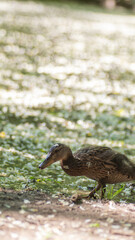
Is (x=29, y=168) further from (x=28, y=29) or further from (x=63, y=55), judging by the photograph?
(x=28, y=29)

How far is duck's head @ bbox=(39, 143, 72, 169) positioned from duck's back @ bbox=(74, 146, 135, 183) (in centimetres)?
20

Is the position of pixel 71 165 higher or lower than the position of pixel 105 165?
lower

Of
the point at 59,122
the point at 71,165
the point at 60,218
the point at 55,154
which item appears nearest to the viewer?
the point at 60,218

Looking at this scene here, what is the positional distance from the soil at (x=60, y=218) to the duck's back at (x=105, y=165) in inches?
12.7

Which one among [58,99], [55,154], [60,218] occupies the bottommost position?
[58,99]

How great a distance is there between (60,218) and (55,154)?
1.04 metres

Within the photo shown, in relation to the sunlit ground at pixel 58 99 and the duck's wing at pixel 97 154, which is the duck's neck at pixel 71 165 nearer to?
the duck's wing at pixel 97 154

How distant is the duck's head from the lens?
518cm

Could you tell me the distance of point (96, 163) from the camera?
525 centimetres

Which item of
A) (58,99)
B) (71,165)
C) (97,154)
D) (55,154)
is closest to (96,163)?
(97,154)

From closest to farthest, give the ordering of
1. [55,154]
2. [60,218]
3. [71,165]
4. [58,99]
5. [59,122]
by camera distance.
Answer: [60,218] → [55,154] → [71,165] → [59,122] → [58,99]

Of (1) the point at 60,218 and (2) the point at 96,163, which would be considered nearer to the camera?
(1) the point at 60,218

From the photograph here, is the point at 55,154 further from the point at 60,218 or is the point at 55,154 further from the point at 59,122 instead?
the point at 59,122

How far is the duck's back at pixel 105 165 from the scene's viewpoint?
5.26 m
